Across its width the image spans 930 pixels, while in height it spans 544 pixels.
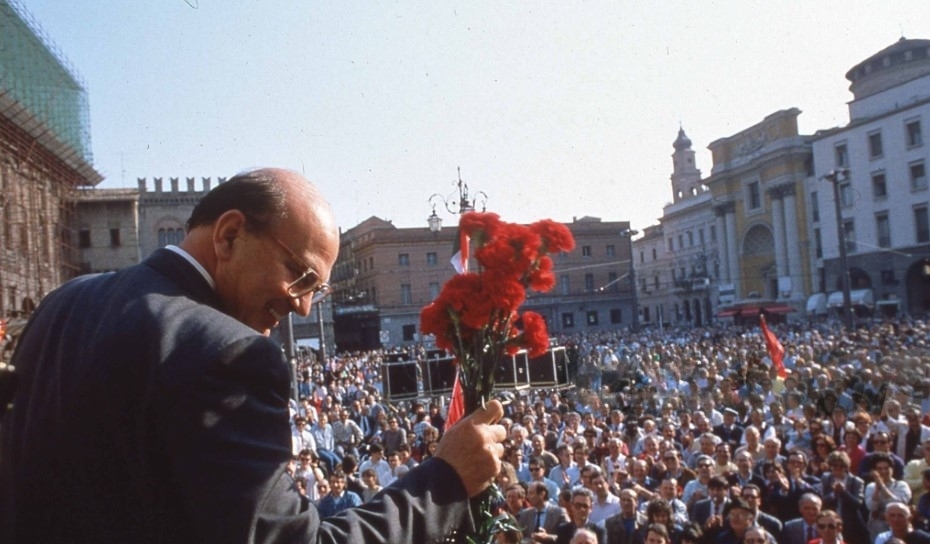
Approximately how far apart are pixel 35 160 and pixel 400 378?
2866cm

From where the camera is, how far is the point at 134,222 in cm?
5466

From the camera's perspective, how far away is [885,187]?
55094mm

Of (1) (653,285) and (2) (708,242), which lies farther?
(1) (653,285)

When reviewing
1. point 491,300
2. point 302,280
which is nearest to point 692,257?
point 491,300

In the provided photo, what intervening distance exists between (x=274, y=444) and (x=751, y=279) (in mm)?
74062

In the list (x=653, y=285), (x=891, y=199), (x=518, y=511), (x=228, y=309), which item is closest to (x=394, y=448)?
(x=518, y=511)

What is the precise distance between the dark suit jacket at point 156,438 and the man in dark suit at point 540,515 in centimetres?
704

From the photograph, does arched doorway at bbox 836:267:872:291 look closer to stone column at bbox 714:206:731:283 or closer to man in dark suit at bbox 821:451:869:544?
stone column at bbox 714:206:731:283

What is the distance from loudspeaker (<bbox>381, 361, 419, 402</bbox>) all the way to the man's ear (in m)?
11.6

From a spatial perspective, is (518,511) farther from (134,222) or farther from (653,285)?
(653,285)

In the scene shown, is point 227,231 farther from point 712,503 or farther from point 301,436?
point 301,436

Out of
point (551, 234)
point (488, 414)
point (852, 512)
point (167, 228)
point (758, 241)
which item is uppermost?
point (167, 228)

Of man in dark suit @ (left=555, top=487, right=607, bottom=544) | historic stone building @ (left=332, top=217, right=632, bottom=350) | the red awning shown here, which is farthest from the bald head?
historic stone building @ (left=332, top=217, right=632, bottom=350)

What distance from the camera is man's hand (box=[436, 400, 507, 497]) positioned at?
6.71 feet
